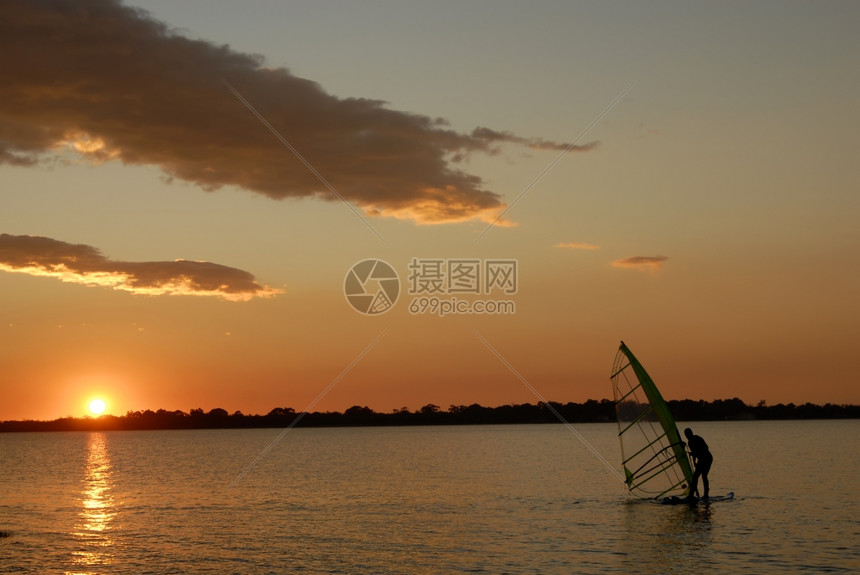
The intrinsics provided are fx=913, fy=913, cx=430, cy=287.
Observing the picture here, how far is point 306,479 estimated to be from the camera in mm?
72188

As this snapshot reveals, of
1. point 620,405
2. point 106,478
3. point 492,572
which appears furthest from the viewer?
point 106,478

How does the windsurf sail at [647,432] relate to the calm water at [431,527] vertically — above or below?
above

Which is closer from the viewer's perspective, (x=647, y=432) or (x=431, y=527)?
(x=431, y=527)

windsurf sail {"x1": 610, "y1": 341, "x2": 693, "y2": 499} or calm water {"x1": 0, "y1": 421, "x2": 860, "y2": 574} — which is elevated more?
windsurf sail {"x1": 610, "y1": 341, "x2": 693, "y2": 499}

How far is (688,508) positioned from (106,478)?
2270 inches

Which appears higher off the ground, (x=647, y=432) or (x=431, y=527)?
(x=647, y=432)

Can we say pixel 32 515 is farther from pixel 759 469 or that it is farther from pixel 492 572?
pixel 759 469

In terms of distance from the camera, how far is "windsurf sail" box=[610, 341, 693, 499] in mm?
40250

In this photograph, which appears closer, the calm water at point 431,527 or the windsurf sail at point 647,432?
the calm water at point 431,527

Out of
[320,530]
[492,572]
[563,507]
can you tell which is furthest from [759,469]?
[492,572]

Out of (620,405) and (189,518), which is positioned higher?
(620,405)

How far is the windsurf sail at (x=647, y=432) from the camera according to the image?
40.2 metres

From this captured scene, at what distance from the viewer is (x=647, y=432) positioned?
4166 cm

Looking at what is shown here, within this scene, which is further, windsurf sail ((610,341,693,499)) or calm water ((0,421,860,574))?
windsurf sail ((610,341,693,499))
